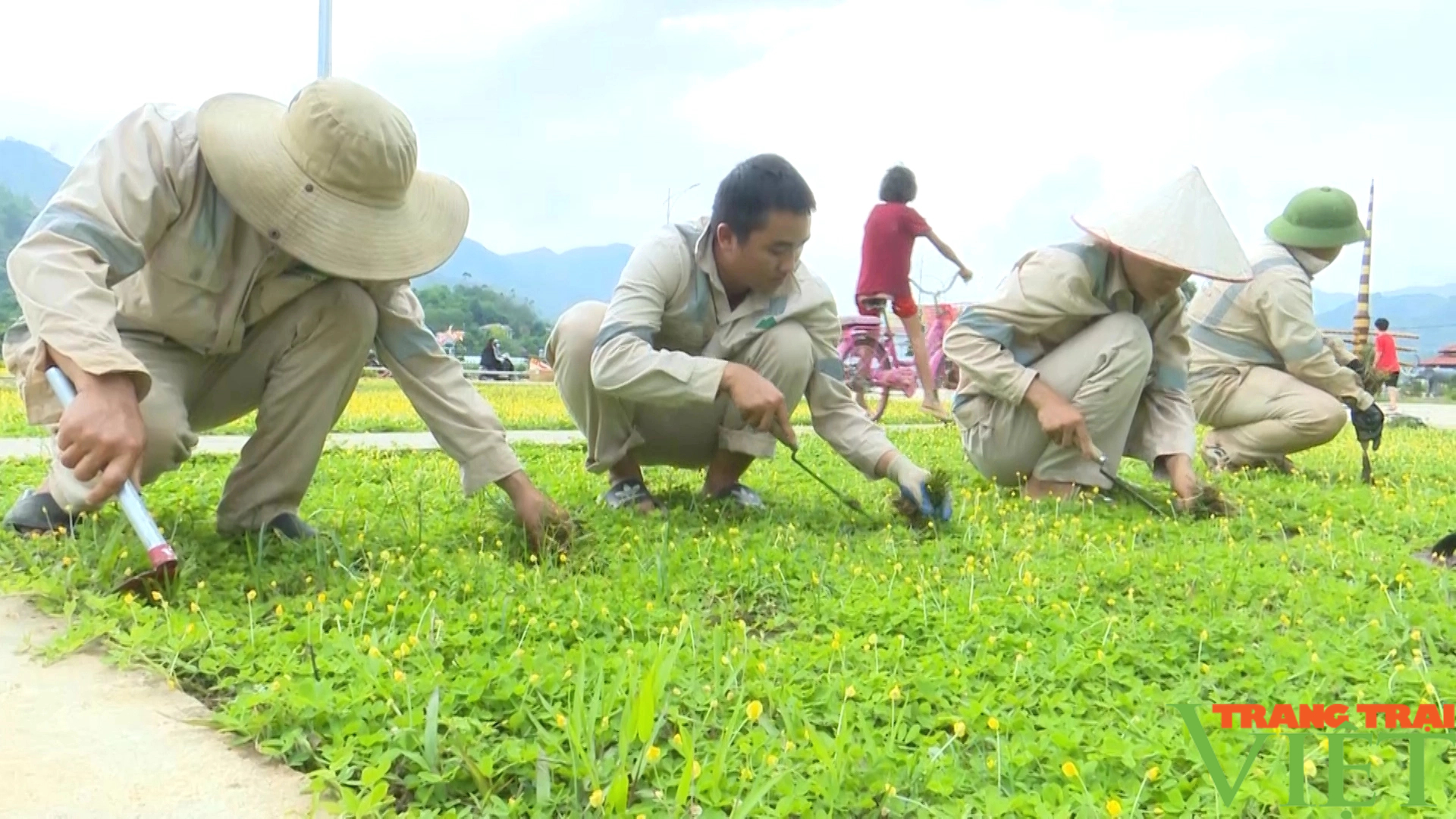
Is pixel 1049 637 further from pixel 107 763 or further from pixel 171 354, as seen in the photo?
pixel 171 354

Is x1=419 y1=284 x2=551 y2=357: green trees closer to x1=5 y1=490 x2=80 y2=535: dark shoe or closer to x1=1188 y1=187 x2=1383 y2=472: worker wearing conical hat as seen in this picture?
x1=1188 y1=187 x2=1383 y2=472: worker wearing conical hat

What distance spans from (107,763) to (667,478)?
2.90m

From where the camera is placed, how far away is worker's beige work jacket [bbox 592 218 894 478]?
311 centimetres

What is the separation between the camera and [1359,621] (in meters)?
2.26

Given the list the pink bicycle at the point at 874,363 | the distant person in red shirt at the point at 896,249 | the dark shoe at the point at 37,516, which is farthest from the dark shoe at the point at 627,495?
the pink bicycle at the point at 874,363

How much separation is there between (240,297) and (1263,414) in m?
4.21

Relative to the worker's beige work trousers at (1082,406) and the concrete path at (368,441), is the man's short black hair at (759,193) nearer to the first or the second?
the worker's beige work trousers at (1082,406)

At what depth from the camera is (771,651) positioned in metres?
2.00

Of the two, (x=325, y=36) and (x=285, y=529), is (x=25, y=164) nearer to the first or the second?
(x=325, y=36)

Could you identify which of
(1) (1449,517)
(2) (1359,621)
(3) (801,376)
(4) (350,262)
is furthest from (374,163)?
(1) (1449,517)

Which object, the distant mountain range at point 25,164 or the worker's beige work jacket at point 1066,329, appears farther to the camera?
the distant mountain range at point 25,164

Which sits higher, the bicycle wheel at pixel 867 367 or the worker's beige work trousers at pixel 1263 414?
the worker's beige work trousers at pixel 1263 414

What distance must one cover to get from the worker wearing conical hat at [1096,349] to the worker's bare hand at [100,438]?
266 centimetres

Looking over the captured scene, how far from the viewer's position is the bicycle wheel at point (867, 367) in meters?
9.73
